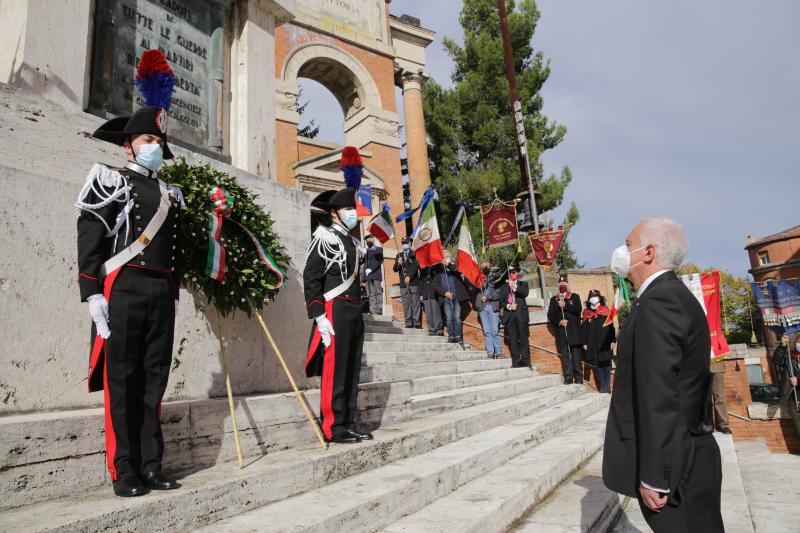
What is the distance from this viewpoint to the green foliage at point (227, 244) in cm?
386

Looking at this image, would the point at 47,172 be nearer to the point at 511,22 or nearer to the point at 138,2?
the point at 138,2

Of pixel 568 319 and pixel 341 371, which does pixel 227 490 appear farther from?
pixel 568 319

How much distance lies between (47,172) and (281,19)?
4.01 m

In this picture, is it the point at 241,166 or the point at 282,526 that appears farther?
the point at 241,166

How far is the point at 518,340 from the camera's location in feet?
35.4

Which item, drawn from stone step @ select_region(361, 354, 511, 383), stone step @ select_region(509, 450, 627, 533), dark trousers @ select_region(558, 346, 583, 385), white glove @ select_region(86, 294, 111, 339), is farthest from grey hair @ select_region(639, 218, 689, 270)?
dark trousers @ select_region(558, 346, 583, 385)

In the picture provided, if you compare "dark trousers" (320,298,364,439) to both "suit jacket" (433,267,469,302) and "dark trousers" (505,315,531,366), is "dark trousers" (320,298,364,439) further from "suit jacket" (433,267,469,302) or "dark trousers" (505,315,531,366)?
"dark trousers" (505,315,531,366)

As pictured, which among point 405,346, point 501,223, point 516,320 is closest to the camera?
point 405,346

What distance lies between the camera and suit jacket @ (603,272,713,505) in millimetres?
2178

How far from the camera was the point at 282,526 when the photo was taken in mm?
2607

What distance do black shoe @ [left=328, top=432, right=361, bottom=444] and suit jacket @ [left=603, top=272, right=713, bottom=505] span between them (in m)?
2.10

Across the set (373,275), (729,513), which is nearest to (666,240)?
(729,513)

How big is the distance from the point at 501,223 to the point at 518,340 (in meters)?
5.14

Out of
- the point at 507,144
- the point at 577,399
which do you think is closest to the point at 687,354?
the point at 577,399
